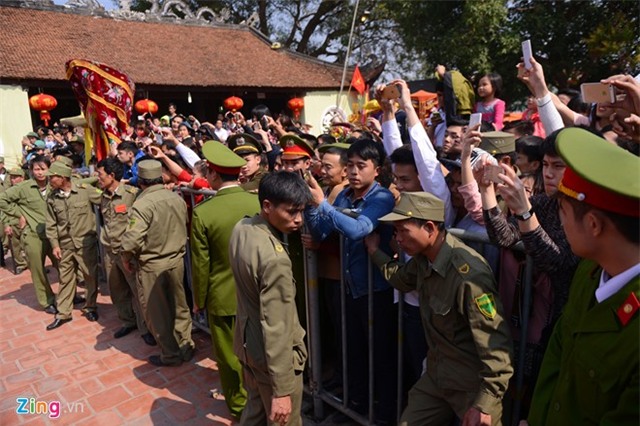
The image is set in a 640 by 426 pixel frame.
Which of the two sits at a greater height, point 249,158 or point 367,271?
point 249,158

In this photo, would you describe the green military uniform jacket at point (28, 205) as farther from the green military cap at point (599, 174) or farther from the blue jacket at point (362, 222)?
the green military cap at point (599, 174)

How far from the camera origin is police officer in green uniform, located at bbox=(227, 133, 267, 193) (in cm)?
406

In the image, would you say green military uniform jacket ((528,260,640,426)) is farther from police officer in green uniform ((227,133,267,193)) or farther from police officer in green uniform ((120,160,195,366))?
police officer in green uniform ((120,160,195,366))

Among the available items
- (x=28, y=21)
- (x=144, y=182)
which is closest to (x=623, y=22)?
(x=144, y=182)

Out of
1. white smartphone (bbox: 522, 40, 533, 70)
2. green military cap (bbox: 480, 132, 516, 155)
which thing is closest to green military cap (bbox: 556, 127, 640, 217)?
green military cap (bbox: 480, 132, 516, 155)

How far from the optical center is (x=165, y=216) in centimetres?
410

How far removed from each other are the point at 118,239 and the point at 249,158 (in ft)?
5.19

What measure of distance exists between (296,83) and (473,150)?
18.1 meters

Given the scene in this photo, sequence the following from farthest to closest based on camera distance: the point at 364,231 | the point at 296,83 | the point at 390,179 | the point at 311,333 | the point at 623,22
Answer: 1. the point at 296,83
2. the point at 623,22
3. the point at 390,179
4. the point at 311,333
5. the point at 364,231

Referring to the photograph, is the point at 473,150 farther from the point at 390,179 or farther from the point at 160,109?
the point at 160,109

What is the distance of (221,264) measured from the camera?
3.29 metres

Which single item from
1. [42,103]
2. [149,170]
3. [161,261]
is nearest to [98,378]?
[161,261]

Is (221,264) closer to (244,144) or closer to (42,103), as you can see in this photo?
(244,144)

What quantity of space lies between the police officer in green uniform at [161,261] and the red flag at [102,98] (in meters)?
2.05
